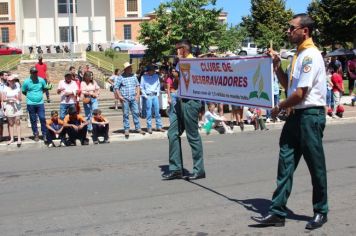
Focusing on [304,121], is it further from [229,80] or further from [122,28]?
[122,28]

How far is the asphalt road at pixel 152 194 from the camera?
19.4 ft

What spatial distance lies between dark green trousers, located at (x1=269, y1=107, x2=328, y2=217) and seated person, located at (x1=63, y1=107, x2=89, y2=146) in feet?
26.5

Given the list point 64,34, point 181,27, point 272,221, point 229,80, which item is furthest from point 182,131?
point 64,34

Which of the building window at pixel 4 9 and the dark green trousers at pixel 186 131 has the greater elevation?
the building window at pixel 4 9

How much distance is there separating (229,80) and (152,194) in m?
1.80

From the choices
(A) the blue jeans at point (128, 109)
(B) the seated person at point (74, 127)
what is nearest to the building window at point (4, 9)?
(A) the blue jeans at point (128, 109)

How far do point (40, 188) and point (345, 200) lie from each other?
4.14 meters

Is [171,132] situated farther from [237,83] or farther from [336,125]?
[336,125]

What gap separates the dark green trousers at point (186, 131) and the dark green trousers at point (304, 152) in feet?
8.12

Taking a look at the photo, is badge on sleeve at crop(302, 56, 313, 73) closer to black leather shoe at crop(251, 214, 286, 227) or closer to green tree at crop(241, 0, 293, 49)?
black leather shoe at crop(251, 214, 286, 227)

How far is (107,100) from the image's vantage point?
23812 millimetres

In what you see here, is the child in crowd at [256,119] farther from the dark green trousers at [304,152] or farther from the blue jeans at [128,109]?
the dark green trousers at [304,152]

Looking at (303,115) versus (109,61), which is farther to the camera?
(109,61)

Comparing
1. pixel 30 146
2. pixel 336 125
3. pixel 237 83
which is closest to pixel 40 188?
pixel 237 83
